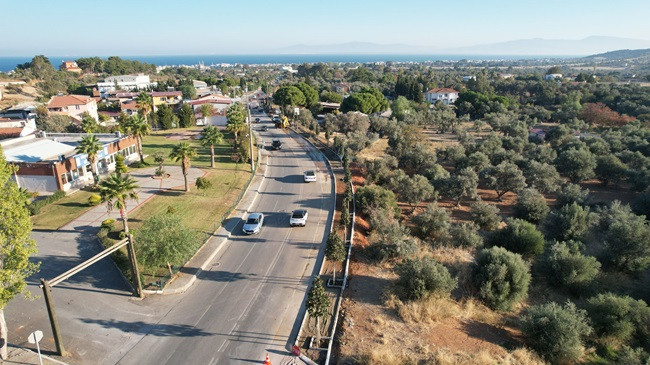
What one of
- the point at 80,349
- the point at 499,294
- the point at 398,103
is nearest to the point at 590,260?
the point at 499,294

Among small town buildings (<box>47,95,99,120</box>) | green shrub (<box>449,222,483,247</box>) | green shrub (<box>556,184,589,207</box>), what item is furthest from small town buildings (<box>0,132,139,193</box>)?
green shrub (<box>556,184,589,207</box>)

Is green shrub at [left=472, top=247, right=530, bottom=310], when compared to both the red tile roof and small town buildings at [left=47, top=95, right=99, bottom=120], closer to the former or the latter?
small town buildings at [left=47, top=95, right=99, bottom=120]

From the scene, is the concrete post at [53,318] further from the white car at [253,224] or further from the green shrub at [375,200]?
the green shrub at [375,200]

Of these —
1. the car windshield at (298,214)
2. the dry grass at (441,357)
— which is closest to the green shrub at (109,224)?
the car windshield at (298,214)

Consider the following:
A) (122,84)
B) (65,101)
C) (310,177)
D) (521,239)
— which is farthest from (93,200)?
(122,84)

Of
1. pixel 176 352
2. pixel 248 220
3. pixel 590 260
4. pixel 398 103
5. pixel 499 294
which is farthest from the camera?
pixel 398 103

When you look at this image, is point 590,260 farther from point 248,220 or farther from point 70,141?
point 70,141
